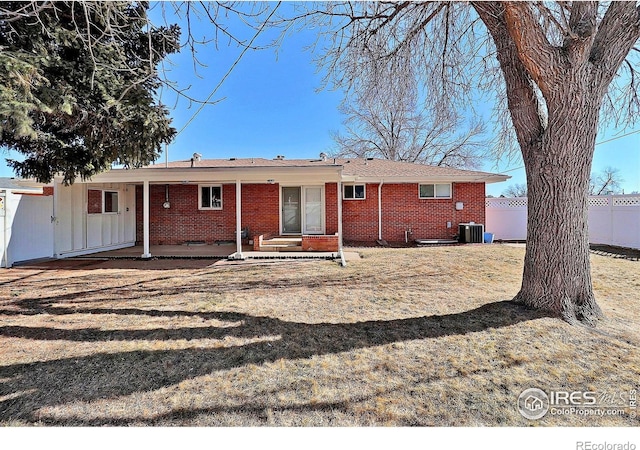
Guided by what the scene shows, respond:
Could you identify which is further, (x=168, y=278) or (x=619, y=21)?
(x=168, y=278)

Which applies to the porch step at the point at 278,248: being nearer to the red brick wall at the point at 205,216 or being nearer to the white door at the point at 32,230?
the red brick wall at the point at 205,216

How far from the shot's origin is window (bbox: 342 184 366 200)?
13172mm

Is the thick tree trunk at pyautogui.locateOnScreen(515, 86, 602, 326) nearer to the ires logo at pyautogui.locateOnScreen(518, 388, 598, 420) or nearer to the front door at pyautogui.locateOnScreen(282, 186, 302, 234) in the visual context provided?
the ires logo at pyautogui.locateOnScreen(518, 388, 598, 420)

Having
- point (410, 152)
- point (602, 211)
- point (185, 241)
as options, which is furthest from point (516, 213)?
point (185, 241)

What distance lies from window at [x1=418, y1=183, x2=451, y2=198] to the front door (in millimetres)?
5198

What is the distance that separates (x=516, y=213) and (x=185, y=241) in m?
14.6

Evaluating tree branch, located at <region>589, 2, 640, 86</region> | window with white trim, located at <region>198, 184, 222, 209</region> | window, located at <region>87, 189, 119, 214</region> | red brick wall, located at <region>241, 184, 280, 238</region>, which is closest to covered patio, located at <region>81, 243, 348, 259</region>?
red brick wall, located at <region>241, 184, 280, 238</region>

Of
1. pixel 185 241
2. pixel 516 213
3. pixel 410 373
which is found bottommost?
pixel 410 373

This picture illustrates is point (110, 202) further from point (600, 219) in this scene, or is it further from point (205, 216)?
point (600, 219)

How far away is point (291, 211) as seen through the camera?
12.9 metres

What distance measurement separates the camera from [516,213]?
545 inches

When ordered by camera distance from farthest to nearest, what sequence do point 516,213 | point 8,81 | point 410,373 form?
point 516,213 → point 8,81 → point 410,373

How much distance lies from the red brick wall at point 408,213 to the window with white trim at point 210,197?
532 cm

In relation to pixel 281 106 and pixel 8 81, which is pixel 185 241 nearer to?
pixel 281 106
